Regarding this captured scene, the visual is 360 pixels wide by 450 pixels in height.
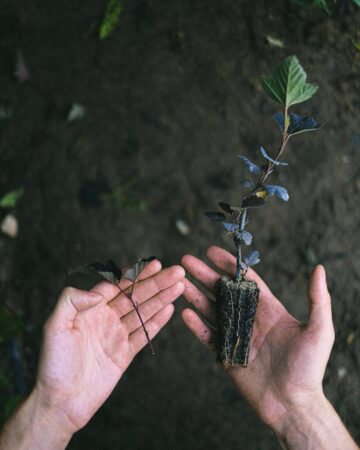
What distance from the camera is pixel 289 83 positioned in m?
1.93

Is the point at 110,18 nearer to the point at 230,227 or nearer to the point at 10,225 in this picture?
the point at 10,225

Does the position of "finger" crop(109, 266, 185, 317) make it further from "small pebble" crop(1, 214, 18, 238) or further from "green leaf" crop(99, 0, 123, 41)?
"green leaf" crop(99, 0, 123, 41)

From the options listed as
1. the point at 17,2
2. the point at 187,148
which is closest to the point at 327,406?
the point at 187,148

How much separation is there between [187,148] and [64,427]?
72.4 inches

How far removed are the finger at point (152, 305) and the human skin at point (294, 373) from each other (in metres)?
0.32

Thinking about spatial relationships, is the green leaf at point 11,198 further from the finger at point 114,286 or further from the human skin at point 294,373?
the human skin at point 294,373

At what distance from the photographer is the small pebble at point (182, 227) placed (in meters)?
3.21

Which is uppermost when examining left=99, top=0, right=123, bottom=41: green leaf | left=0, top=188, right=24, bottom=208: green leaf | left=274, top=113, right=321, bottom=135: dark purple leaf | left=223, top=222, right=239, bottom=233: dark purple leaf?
left=99, top=0, right=123, bottom=41: green leaf

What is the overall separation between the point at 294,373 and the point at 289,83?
1313 mm

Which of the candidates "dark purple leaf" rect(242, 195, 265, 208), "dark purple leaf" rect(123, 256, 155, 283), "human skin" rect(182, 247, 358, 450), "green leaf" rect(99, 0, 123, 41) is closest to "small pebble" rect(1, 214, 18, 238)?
"dark purple leaf" rect(123, 256, 155, 283)

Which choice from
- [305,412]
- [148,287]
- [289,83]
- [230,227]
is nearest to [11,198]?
[148,287]

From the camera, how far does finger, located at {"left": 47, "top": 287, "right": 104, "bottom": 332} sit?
2.13 metres

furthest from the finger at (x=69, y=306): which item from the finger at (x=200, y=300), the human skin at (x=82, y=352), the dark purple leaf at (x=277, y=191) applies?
the dark purple leaf at (x=277, y=191)

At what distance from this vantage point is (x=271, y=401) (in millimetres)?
2420
